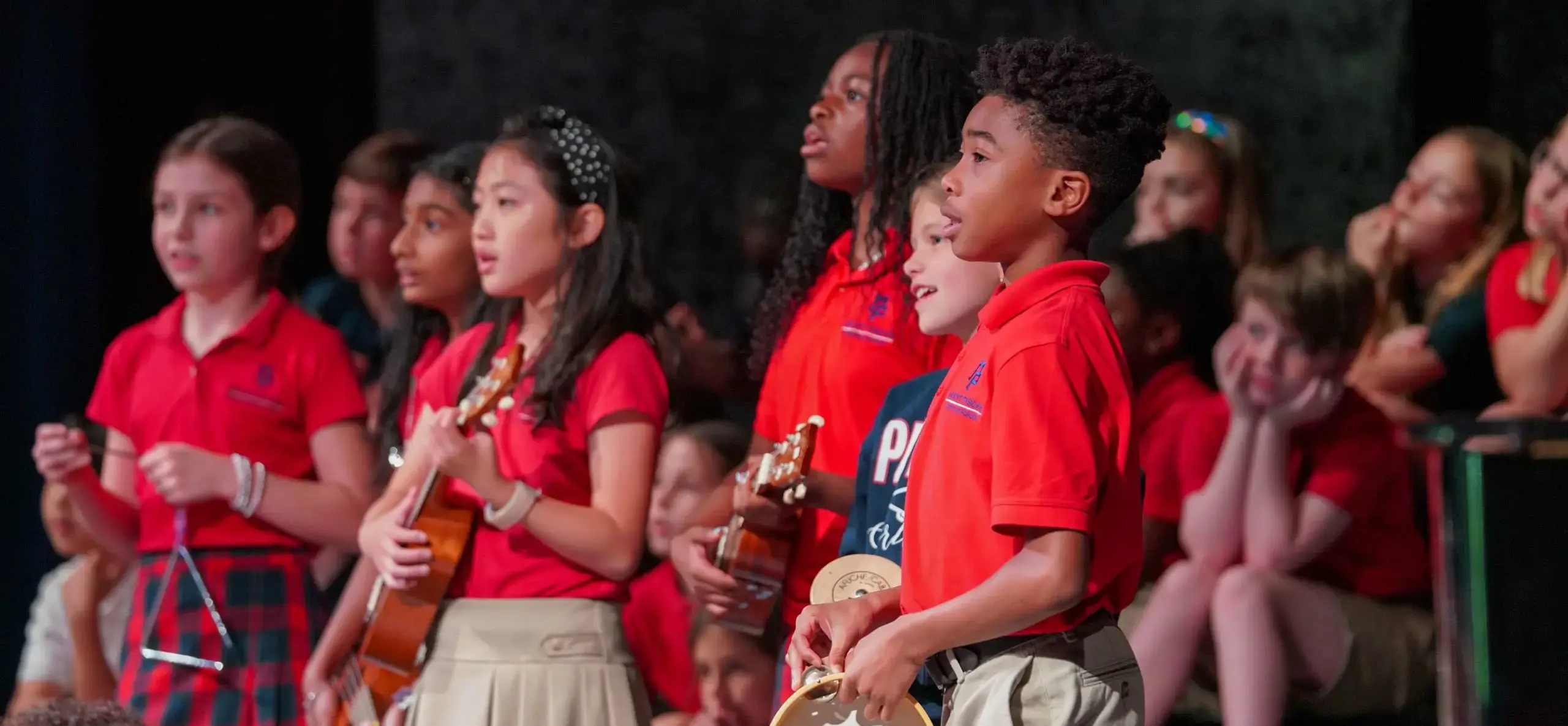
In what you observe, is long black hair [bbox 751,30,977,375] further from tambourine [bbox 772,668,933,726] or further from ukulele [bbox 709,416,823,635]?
tambourine [bbox 772,668,933,726]

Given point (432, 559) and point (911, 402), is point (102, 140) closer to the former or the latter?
point (432, 559)

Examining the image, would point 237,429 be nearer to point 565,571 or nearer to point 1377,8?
point 565,571

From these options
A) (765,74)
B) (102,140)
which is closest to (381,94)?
(102,140)

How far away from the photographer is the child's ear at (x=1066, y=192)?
1949 mm

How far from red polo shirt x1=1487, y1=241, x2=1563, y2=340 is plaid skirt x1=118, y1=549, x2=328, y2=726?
7.52 feet

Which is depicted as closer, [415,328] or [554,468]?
[554,468]

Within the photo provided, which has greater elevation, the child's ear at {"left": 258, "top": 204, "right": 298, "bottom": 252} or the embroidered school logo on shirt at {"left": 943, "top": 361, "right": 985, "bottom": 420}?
the child's ear at {"left": 258, "top": 204, "right": 298, "bottom": 252}

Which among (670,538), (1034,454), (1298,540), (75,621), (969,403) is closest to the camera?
(1034,454)

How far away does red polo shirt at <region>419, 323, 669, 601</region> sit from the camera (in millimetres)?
2805

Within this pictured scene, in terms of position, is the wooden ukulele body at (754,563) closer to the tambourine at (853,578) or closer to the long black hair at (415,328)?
the tambourine at (853,578)

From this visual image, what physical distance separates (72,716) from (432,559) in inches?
24.2

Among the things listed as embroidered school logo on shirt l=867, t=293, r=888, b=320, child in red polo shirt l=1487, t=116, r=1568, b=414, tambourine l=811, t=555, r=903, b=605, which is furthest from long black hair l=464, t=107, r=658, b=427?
child in red polo shirt l=1487, t=116, r=1568, b=414

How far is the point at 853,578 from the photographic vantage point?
2.14 m

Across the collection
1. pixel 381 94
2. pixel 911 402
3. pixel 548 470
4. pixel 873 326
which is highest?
pixel 381 94
